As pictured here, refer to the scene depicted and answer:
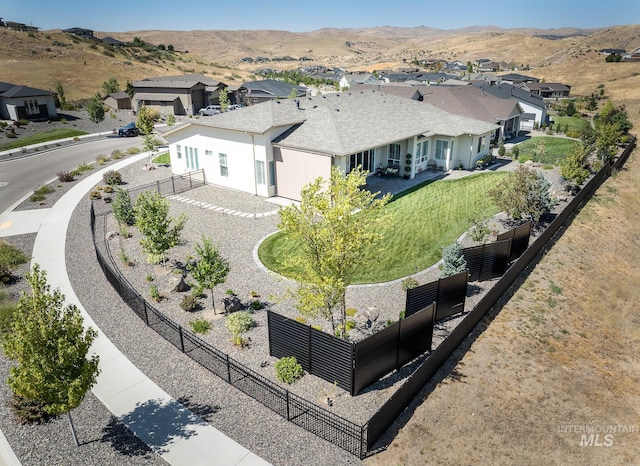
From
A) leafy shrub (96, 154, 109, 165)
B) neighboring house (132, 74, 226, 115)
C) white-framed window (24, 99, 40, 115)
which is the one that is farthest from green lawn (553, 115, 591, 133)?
white-framed window (24, 99, 40, 115)

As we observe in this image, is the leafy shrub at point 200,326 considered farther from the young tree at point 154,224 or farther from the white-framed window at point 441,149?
the white-framed window at point 441,149

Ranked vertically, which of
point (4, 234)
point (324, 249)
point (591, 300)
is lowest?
point (591, 300)

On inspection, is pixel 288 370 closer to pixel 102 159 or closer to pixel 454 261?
pixel 454 261

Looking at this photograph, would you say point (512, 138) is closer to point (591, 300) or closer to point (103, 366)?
point (591, 300)

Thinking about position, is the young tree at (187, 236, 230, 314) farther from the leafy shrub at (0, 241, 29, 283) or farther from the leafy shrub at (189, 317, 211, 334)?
the leafy shrub at (0, 241, 29, 283)

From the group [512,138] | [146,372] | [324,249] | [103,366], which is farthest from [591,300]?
[512,138]
